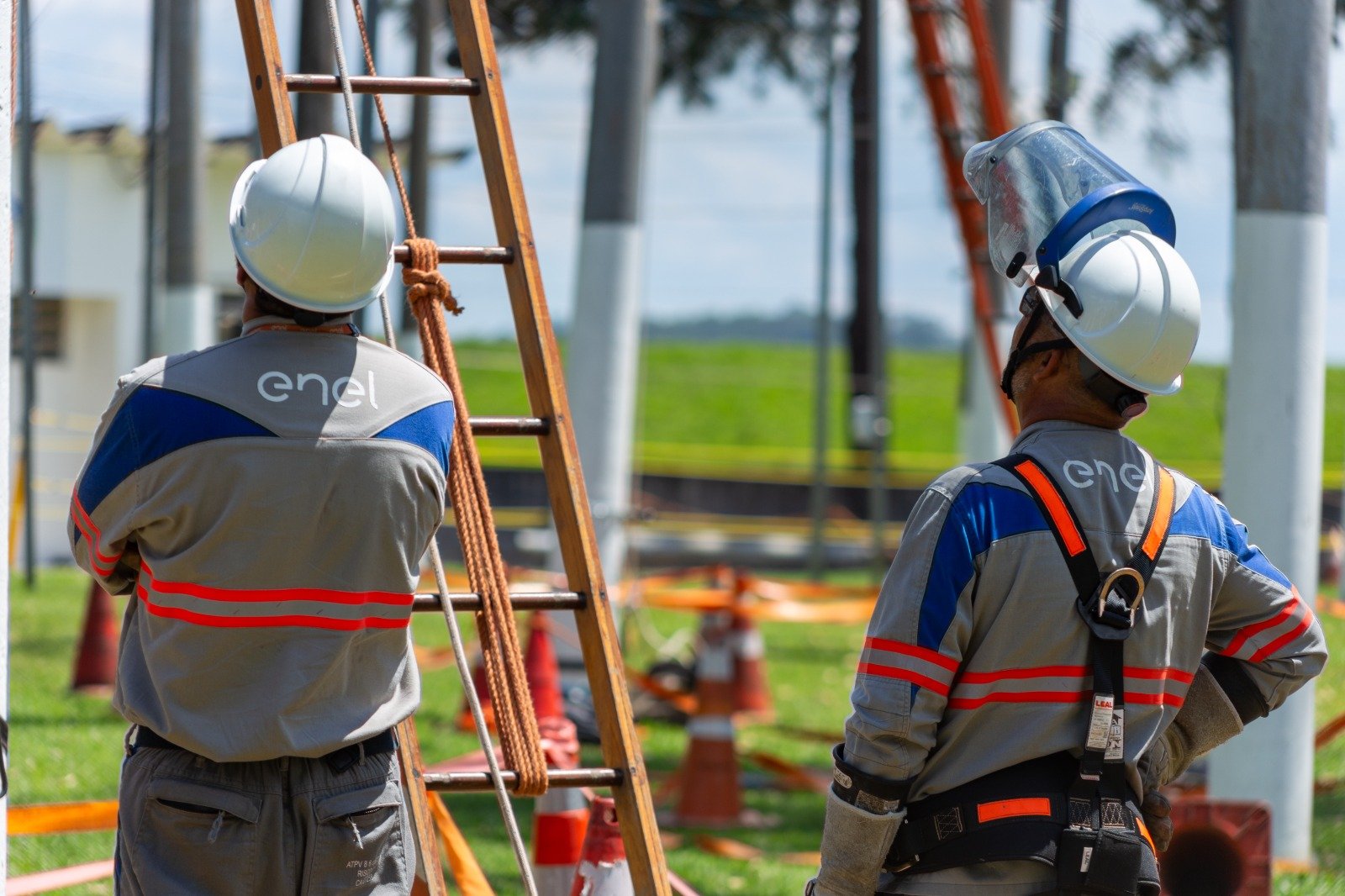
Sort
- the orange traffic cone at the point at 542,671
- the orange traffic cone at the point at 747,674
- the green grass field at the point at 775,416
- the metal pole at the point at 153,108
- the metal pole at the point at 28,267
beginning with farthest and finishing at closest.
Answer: the green grass field at the point at 775,416 → the metal pole at the point at 153,108 → the orange traffic cone at the point at 747,674 → the metal pole at the point at 28,267 → the orange traffic cone at the point at 542,671

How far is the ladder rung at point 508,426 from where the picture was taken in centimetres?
428

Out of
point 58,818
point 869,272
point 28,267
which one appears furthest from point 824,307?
point 58,818

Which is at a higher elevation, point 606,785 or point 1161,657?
point 1161,657

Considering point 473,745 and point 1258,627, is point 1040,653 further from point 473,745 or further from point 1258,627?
point 473,745

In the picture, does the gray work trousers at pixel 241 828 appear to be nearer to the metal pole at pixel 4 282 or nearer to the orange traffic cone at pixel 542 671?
the metal pole at pixel 4 282

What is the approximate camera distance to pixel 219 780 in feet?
9.83

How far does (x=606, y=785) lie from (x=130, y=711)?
1.51 meters

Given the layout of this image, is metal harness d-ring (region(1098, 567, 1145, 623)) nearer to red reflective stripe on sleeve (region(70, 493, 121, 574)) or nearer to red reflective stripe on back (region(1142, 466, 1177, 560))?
red reflective stripe on back (region(1142, 466, 1177, 560))

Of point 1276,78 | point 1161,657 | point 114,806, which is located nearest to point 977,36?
point 1276,78

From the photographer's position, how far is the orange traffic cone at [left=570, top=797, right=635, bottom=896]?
14.0 ft

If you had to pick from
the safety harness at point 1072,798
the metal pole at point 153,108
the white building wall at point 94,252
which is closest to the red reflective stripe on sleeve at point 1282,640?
the safety harness at point 1072,798

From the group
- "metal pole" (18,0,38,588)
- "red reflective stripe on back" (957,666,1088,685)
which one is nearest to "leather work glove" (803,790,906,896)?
"red reflective stripe on back" (957,666,1088,685)

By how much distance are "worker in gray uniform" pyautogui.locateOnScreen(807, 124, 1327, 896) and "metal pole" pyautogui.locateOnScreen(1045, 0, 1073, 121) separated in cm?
983

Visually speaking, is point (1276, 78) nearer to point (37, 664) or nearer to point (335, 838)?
point (335, 838)
